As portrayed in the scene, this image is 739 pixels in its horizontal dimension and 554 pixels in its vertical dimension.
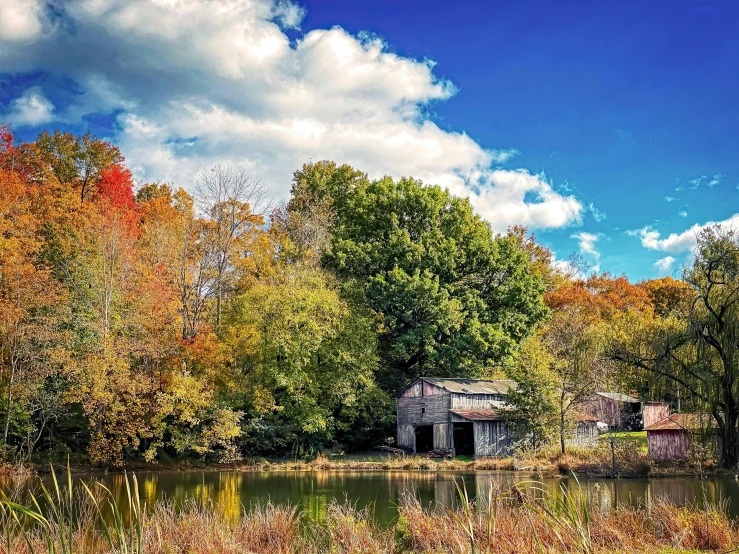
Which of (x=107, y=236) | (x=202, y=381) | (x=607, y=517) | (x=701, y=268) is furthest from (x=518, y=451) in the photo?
(x=107, y=236)

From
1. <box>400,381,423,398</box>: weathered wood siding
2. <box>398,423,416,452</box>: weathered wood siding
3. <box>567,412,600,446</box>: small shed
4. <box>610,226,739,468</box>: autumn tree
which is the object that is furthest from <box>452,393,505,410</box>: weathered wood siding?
<box>610,226,739,468</box>: autumn tree

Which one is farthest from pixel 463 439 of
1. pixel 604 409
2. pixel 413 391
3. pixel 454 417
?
pixel 604 409

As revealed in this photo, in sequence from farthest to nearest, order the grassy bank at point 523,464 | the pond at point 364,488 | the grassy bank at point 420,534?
the grassy bank at point 523,464
the pond at point 364,488
the grassy bank at point 420,534

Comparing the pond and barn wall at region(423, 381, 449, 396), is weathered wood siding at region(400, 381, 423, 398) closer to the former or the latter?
barn wall at region(423, 381, 449, 396)

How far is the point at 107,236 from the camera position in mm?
38719

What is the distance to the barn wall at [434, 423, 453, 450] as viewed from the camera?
4200 centimetres

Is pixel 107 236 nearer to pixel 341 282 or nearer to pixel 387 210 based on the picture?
pixel 341 282

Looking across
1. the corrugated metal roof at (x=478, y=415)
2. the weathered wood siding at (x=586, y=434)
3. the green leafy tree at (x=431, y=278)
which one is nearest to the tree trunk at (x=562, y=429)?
the corrugated metal roof at (x=478, y=415)

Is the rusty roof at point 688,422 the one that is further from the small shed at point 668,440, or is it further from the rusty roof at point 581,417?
the rusty roof at point 581,417

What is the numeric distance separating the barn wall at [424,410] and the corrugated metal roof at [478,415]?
1060 mm

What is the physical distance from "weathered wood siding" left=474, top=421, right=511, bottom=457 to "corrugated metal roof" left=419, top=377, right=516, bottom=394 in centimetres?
258

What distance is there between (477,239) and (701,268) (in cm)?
2004

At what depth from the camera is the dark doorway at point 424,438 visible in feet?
149

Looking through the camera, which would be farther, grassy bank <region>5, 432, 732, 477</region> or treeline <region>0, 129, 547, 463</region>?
treeline <region>0, 129, 547, 463</region>
